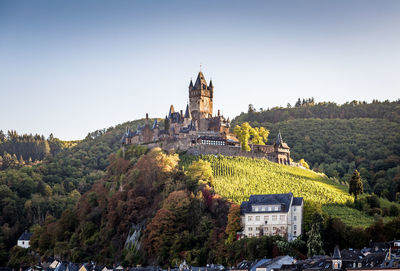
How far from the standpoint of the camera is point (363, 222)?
3179 inches

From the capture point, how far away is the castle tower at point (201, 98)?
123 meters

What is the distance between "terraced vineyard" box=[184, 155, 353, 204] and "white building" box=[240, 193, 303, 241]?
22.9ft

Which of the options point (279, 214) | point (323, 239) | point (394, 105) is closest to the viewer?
point (323, 239)

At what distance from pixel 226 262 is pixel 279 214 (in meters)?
7.48

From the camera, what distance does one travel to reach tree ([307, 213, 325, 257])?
7038 cm

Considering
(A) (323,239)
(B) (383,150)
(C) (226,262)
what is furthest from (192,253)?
(B) (383,150)

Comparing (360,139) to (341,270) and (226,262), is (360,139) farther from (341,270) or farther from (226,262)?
(341,270)

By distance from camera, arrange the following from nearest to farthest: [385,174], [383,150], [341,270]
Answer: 1. [341,270]
2. [385,174]
3. [383,150]

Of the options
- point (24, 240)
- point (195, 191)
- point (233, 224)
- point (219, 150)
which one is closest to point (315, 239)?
point (233, 224)

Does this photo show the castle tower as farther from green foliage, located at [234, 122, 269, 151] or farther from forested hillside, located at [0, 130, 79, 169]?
forested hillside, located at [0, 130, 79, 169]

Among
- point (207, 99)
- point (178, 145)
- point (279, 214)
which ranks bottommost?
point (279, 214)

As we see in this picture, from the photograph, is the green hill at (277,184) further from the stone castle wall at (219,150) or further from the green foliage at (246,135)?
the green foliage at (246,135)

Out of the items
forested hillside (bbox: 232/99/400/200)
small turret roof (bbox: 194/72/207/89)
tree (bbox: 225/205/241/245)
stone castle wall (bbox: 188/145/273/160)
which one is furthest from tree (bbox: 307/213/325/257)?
small turret roof (bbox: 194/72/207/89)

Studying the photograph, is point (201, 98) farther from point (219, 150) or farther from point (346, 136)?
point (346, 136)
